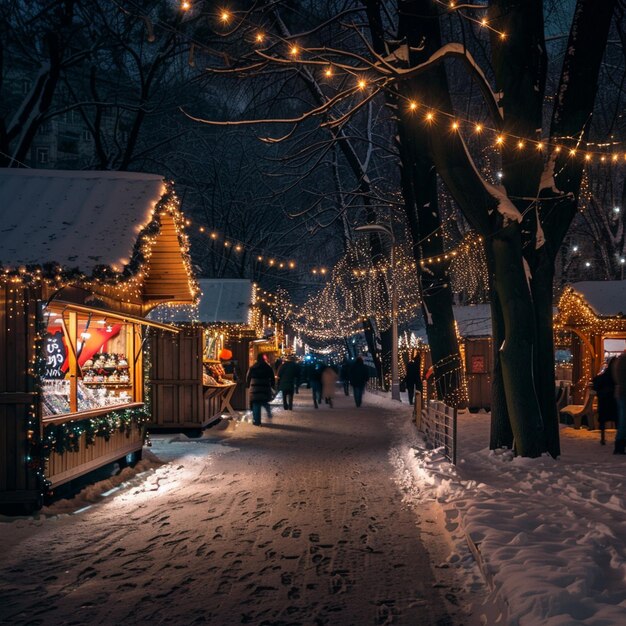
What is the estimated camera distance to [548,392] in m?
13.3

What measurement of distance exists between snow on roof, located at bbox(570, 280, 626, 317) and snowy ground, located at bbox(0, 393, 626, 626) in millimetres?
6508

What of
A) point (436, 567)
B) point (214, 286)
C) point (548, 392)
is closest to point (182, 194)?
point (214, 286)

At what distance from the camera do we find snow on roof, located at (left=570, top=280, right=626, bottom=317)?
19.6 m

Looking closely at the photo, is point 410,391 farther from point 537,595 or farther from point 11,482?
point 537,595

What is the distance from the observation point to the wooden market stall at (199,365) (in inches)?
753

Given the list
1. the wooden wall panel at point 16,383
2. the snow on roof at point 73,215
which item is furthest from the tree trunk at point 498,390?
the wooden wall panel at point 16,383

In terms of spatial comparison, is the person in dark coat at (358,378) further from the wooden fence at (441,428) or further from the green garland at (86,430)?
the green garland at (86,430)

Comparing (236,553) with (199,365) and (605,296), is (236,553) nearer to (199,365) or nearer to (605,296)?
(199,365)

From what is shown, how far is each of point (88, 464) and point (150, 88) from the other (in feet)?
49.9

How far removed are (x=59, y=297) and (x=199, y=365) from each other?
898 cm

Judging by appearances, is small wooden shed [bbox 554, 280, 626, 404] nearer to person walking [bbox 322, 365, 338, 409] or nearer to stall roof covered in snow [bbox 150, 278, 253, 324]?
person walking [bbox 322, 365, 338, 409]

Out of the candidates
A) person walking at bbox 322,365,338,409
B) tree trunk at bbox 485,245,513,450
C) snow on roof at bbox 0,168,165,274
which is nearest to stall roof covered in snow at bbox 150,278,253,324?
person walking at bbox 322,365,338,409

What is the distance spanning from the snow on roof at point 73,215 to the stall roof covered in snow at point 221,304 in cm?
1568

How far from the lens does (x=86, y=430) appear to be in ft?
36.5
